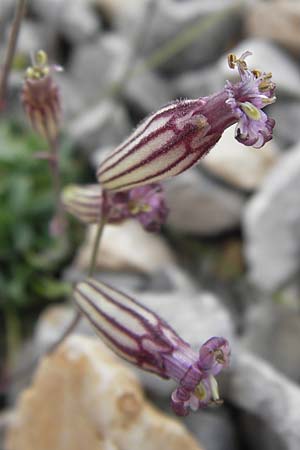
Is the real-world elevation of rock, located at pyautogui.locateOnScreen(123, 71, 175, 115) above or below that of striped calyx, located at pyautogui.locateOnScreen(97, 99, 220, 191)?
above

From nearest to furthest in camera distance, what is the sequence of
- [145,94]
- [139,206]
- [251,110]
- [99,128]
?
[251,110] < [139,206] < [99,128] < [145,94]

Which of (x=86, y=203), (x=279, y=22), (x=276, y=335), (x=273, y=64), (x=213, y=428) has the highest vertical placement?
(x=279, y=22)

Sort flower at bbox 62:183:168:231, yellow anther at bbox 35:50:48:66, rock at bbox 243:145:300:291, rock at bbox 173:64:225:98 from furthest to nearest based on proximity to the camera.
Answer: rock at bbox 173:64:225:98 → rock at bbox 243:145:300:291 → yellow anther at bbox 35:50:48:66 → flower at bbox 62:183:168:231

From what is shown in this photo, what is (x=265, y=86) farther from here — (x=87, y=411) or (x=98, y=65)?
(x=98, y=65)

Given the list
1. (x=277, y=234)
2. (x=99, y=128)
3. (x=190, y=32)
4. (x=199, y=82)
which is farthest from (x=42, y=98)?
(x=190, y=32)

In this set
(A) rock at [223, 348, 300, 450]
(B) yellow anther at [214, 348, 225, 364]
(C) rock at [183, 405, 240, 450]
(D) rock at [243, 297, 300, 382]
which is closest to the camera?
(B) yellow anther at [214, 348, 225, 364]

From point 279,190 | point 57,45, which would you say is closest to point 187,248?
point 279,190

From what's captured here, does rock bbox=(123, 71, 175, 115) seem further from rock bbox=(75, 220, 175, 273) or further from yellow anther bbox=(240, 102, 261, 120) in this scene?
yellow anther bbox=(240, 102, 261, 120)

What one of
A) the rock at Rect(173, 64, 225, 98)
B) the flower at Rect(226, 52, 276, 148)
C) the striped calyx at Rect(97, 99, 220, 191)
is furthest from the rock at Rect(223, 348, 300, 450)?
the rock at Rect(173, 64, 225, 98)
